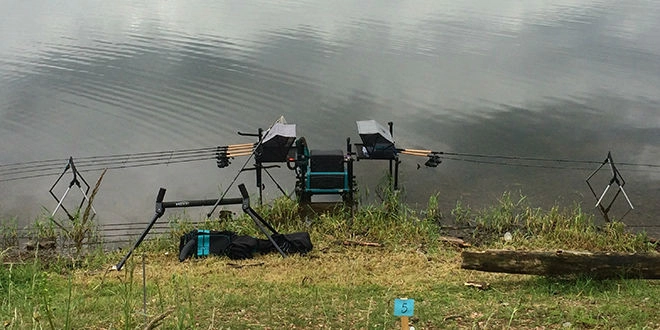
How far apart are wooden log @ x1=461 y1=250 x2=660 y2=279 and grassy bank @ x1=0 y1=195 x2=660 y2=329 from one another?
12 cm

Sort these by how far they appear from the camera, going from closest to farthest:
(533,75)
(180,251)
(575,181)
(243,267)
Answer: (243,267) → (180,251) → (575,181) → (533,75)

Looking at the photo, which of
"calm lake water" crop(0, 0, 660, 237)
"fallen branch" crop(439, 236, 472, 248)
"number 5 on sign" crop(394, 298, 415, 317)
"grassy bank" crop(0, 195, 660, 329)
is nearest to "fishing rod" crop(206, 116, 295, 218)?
"grassy bank" crop(0, 195, 660, 329)

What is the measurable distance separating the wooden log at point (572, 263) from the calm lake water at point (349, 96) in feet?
12.8

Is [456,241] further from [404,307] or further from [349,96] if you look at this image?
[349,96]

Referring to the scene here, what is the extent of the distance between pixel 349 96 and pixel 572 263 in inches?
423

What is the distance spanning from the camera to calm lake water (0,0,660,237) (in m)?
11.0

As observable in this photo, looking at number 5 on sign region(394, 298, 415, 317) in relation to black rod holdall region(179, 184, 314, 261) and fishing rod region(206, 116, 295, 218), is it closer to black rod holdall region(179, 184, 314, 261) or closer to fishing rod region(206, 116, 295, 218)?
black rod holdall region(179, 184, 314, 261)

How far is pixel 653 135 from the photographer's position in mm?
13188

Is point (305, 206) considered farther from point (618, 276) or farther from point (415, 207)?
Result: point (618, 276)

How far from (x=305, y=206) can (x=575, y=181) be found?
16.7 ft

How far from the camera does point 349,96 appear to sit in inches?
625

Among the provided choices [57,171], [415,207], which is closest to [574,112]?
[415,207]

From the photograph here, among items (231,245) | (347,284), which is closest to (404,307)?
(347,284)

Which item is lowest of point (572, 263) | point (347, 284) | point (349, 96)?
point (347, 284)
